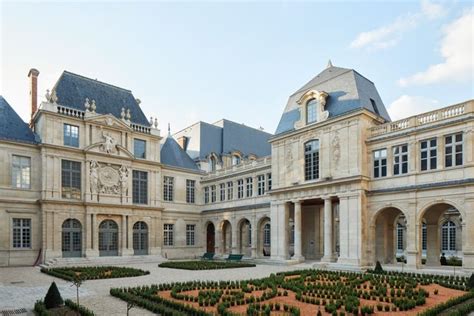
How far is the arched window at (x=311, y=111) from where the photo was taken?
28128 mm

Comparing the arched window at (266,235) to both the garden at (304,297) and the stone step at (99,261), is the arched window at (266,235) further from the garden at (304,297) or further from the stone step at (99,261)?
the garden at (304,297)

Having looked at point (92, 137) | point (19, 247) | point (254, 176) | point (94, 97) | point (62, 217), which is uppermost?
point (94, 97)

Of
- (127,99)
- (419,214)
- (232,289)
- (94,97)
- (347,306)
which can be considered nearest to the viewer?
(347,306)

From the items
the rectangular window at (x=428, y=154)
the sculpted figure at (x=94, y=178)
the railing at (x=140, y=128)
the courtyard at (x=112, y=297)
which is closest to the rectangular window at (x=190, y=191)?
the railing at (x=140, y=128)

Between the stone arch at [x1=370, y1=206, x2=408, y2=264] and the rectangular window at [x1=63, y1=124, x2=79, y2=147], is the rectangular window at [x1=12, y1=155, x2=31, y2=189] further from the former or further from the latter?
the stone arch at [x1=370, y1=206, x2=408, y2=264]

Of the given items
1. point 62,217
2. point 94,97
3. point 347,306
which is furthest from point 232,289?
point 94,97

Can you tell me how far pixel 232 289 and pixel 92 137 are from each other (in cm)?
2144

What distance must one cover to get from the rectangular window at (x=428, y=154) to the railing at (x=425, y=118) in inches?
47.1

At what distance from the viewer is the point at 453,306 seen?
38.2 ft

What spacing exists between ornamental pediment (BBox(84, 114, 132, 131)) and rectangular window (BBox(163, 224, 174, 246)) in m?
10.4

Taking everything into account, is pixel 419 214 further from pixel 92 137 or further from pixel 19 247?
pixel 19 247

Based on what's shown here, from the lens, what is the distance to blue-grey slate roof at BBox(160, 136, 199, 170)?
38219 millimetres

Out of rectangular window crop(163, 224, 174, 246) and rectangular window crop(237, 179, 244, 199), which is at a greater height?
rectangular window crop(237, 179, 244, 199)

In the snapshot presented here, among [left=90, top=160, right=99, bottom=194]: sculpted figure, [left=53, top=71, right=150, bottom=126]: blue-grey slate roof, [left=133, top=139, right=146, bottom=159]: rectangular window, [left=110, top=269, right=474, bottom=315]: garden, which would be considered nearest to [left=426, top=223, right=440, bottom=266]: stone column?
[left=110, top=269, right=474, bottom=315]: garden
